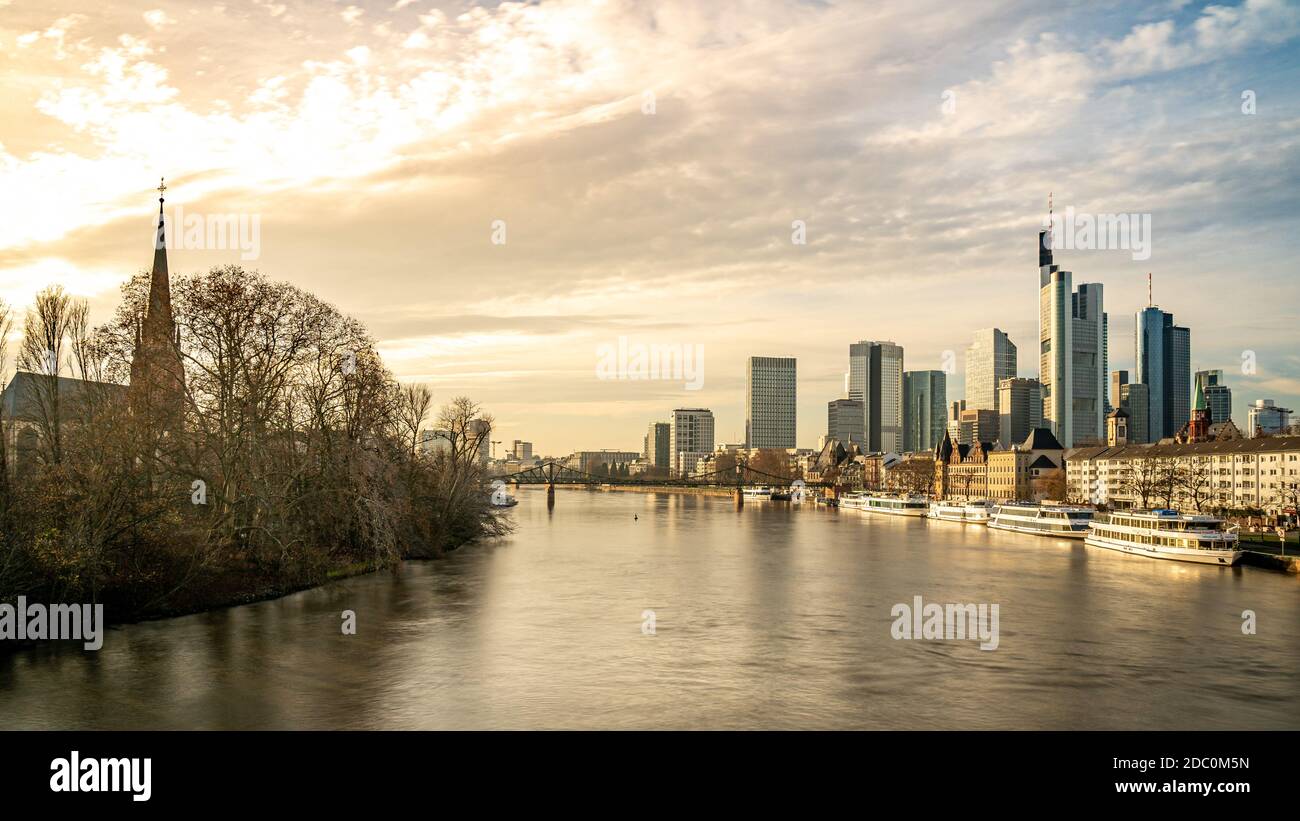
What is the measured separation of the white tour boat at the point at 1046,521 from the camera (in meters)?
88.6

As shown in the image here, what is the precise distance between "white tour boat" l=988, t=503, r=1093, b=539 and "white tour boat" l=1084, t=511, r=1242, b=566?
1210cm

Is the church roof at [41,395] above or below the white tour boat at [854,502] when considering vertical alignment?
above

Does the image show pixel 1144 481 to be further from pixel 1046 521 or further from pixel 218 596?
pixel 218 596

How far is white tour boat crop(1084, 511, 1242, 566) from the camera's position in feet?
201

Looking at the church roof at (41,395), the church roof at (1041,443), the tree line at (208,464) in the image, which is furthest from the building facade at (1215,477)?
the church roof at (41,395)

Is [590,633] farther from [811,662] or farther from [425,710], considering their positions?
[425,710]

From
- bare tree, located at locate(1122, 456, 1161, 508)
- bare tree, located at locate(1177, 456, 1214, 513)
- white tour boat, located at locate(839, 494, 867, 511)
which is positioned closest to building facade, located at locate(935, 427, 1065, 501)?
white tour boat, located at locate(839, 494, 867, 511)

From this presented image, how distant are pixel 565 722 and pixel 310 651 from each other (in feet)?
37.8

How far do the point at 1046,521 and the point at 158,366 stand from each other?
78361 millimetres

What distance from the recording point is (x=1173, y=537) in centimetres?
6438

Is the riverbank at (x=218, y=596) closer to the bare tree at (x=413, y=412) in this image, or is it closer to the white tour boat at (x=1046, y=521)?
the bare tree at (x=413, y=412)

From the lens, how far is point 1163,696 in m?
26.2

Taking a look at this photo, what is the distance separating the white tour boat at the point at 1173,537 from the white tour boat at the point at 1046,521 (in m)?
12.1
